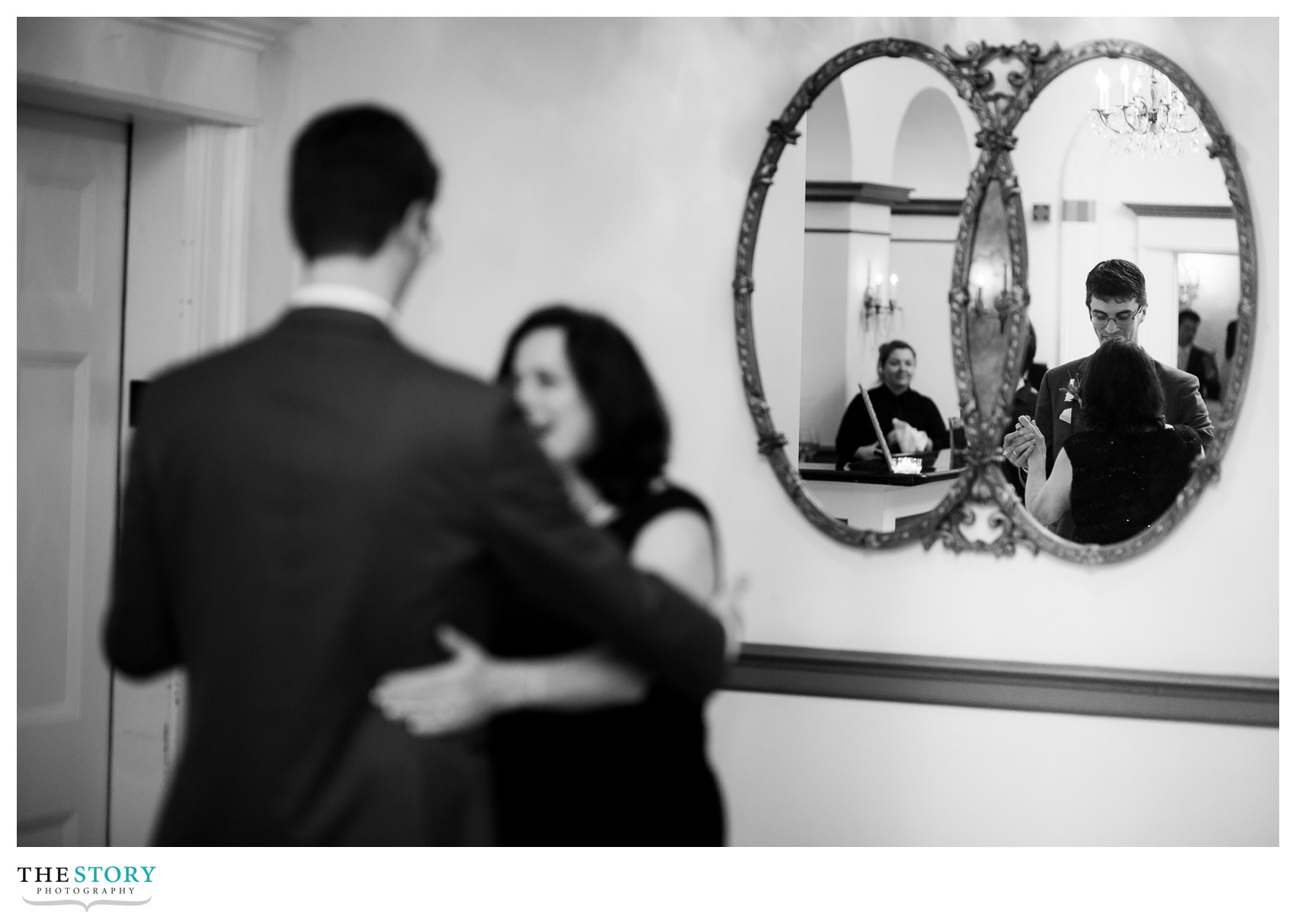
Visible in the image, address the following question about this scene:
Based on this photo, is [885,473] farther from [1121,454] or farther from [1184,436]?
[1184,436]

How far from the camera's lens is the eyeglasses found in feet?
7.32

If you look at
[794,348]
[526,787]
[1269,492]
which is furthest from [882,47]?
[526,787]

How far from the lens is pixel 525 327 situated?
2.03m

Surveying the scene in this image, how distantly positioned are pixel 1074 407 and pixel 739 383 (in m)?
0.59

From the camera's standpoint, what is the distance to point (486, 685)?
5.54ft

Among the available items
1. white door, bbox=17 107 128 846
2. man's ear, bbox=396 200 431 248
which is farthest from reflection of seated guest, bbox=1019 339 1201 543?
white door, bbox=17 107 128 846

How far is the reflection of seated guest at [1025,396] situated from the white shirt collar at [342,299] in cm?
118

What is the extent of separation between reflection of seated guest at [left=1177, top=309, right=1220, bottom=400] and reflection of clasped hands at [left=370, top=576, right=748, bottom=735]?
914mm

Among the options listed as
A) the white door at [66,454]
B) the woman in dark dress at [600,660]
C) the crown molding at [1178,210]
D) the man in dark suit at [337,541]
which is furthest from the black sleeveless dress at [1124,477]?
the white door at [66,454]

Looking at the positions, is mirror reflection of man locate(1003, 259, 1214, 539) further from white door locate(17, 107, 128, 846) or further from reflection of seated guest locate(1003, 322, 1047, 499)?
white door locate(17, 107, 128, 846)

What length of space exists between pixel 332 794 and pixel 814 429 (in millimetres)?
1153

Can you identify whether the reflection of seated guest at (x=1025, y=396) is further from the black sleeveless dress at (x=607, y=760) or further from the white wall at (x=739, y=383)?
the black sleeveless dress at (x=607, y=760)

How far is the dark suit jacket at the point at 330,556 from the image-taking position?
154cm

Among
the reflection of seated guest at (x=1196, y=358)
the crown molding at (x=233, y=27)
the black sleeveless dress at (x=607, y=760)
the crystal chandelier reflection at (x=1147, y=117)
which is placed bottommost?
the black sleeveless dress at (x=607, y=760)
